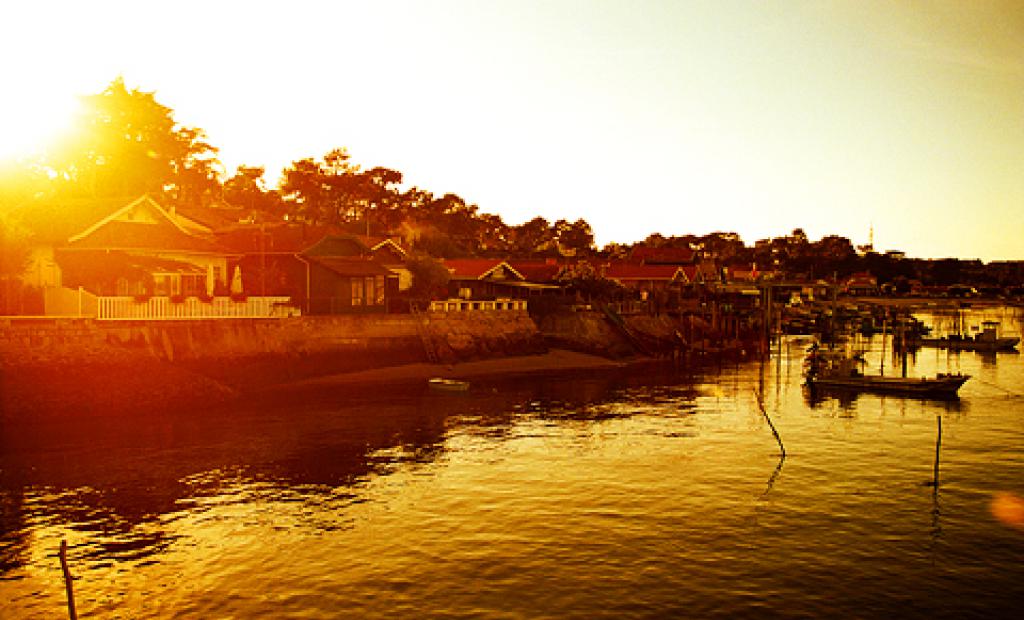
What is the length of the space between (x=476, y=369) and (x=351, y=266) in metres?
13.7

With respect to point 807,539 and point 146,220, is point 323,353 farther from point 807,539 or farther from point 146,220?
point 807,539

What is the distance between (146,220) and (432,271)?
87.9ft

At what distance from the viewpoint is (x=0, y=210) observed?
165ft

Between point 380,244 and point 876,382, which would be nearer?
point 876,382

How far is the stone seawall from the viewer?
146ft

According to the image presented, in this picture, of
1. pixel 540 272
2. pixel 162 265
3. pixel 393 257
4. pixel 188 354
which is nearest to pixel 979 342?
pixel 540 272

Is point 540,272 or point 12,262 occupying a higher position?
point 540,272

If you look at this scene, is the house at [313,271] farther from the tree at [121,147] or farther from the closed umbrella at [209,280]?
the tree at [121,147]

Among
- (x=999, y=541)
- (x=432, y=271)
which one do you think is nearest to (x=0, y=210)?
(x=432, y=271)

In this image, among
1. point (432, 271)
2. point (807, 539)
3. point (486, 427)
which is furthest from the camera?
point (432, 271)

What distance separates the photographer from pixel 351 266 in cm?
6706

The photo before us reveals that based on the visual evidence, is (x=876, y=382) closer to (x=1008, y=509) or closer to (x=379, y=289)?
(x=1008, y=509)

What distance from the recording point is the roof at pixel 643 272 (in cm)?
12040

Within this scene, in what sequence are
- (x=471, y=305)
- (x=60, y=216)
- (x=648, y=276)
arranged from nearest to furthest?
(x=60, y=216) < (x=471, y=305) < (x=648, y=276)
